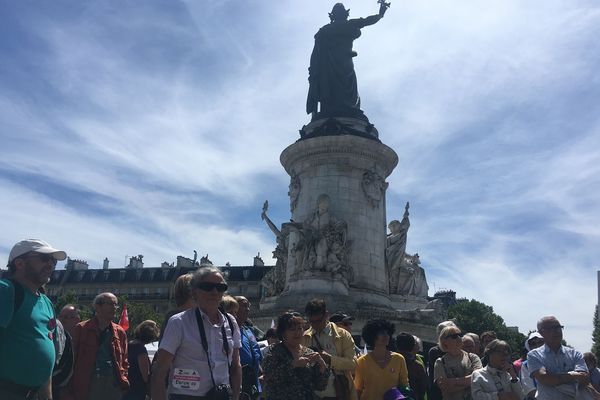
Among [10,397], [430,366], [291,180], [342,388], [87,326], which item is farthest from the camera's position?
[291,180]

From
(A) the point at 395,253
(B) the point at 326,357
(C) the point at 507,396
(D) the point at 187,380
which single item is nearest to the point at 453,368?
(C) the point at 507,396

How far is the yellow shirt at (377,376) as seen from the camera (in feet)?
23.7

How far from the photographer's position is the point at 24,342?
5.05 m

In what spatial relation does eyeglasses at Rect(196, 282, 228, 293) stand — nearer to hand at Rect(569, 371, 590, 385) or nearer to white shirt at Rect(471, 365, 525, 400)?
white shirt at Rect(471, 365, 525, 400)

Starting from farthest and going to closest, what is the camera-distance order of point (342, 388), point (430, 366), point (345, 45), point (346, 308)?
point (345, 45) → point (346, 308) → point (430, 366) → point (342, 388)

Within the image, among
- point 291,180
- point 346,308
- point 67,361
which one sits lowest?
point 67,361

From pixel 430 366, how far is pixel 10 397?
6315 millimetres

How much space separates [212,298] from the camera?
18.6 ft

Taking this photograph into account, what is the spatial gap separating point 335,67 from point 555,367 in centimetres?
1890

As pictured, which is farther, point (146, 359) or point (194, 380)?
point (146, 359)

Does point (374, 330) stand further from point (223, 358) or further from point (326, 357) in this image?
point (223, 358)

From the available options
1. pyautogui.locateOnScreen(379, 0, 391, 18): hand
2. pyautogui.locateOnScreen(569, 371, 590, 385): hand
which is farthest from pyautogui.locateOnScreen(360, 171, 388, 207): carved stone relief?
pyautogui.locateOnScreen(569, 371, 590, 385): hand

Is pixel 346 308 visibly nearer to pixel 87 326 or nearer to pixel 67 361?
pixel 87 326

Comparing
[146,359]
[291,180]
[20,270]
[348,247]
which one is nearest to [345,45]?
[291,180]
